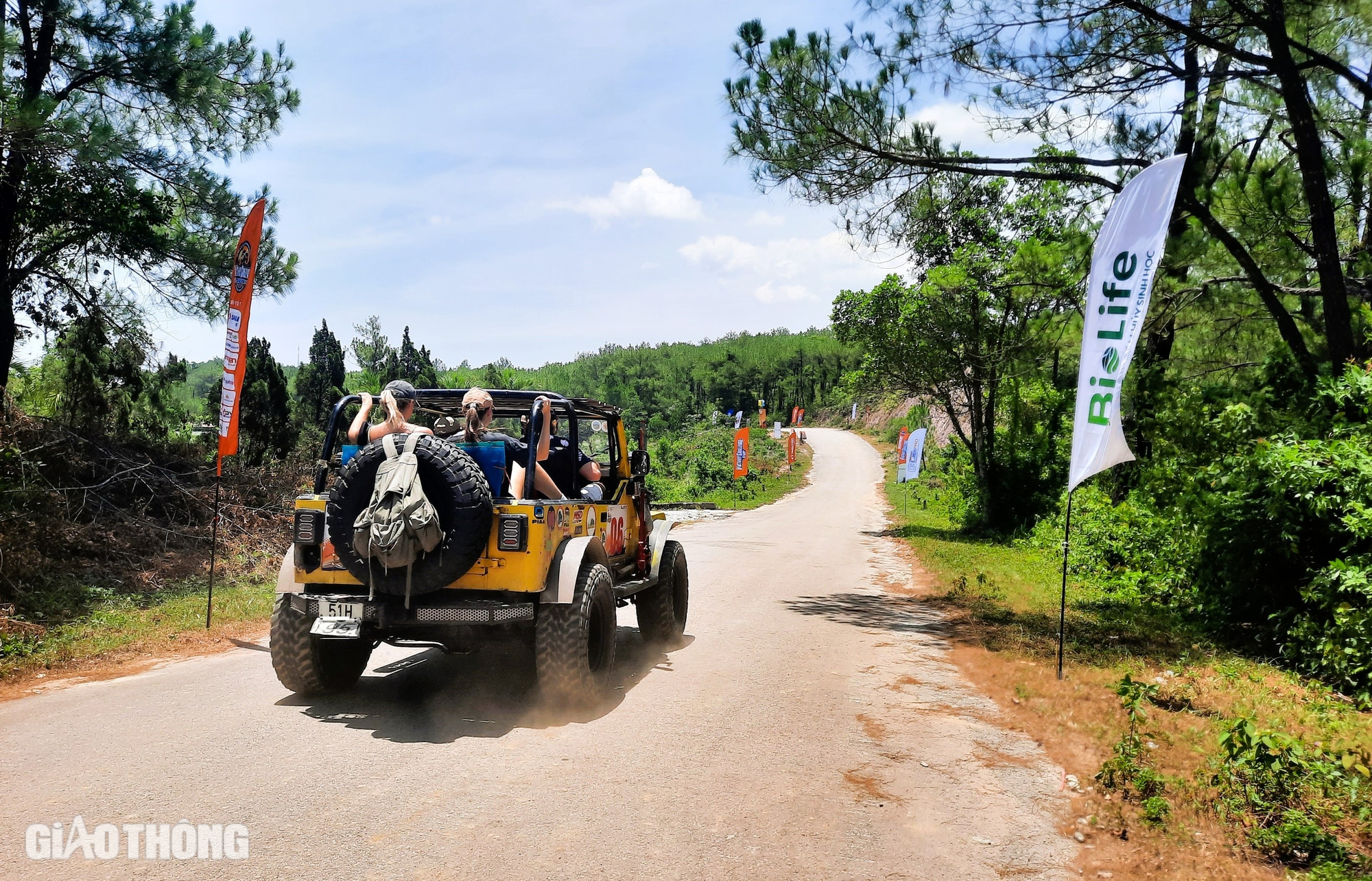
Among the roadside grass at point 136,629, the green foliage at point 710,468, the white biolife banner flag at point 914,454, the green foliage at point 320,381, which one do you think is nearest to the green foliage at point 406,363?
the green foliage at point 320,381

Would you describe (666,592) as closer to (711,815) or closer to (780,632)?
(780,632)

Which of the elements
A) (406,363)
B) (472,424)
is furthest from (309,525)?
(406,363)

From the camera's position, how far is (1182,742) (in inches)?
216

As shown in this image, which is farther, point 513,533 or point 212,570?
point 212,570

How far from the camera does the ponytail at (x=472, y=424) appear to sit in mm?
6191

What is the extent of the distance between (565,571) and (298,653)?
189cm

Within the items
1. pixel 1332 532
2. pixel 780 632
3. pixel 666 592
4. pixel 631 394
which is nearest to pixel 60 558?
pixel 666 592

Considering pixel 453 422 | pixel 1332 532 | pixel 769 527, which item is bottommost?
pixel 769 527

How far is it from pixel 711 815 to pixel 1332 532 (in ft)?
20.8

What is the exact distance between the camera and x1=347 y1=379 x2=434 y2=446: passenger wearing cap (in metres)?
5.89

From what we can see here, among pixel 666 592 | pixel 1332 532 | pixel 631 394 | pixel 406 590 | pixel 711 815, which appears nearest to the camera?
pixel 711 815

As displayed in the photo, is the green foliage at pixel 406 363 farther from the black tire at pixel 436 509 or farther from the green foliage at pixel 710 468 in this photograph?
the black tire at pixel 436 509

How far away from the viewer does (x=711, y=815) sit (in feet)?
14.1

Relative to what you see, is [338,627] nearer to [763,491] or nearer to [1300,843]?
[1300,843]
